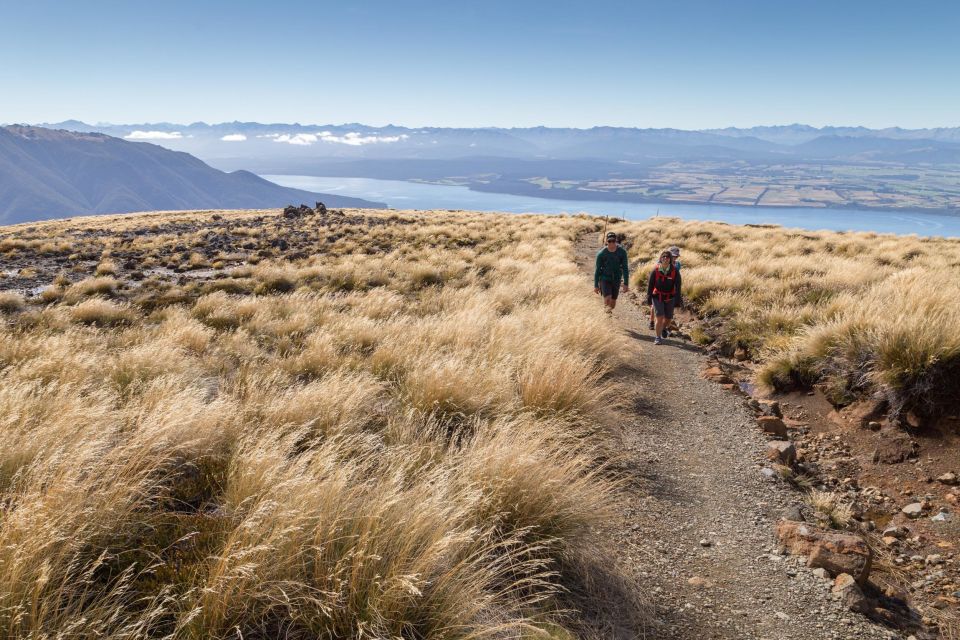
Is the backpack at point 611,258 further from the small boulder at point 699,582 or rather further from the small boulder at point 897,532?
the small boulder at point 699,582

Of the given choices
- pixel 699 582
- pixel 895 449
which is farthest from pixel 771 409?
pixel 699 582

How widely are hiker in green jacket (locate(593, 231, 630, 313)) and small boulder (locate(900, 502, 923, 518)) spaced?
6874mm

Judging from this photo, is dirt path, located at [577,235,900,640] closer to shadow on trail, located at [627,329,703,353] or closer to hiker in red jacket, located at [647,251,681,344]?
shadow on trail, located at [627,329,703,353]

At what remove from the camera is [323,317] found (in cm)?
966

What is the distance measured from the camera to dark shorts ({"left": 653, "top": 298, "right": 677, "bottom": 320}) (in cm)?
1068

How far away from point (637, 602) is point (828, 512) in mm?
2615

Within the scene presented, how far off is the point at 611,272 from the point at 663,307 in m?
1.49

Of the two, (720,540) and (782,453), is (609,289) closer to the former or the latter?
(782,453)

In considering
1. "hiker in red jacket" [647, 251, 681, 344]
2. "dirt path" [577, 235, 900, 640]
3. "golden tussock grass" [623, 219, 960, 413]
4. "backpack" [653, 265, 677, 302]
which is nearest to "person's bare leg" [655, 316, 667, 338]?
"hiker in red jacket" [647, 251, 681, 344]

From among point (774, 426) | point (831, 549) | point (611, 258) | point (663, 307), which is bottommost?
point (774, 426)

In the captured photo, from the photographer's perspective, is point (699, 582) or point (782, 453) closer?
point (699, 582)

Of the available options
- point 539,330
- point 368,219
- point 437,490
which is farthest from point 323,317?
point 368,219

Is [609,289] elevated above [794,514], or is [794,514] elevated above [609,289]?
[609,289]

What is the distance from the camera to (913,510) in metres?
4.73
